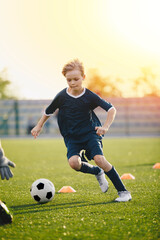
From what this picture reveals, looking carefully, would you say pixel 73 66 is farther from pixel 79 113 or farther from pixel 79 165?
pixel 79 165

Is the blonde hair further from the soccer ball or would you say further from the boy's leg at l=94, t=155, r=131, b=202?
the soccer ball

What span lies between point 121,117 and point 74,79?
882 inches

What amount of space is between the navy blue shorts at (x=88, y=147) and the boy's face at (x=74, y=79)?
0.67 m

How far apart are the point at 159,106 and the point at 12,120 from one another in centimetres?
1060

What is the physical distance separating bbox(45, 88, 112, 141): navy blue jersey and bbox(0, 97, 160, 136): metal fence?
21853 mm

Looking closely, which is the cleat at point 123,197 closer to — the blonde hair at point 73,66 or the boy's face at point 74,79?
the boy's face at point 74,79

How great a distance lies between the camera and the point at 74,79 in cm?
455

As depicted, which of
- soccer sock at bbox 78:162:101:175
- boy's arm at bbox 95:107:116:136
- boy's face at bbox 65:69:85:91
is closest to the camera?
boy's arm at bbox 95:107:116:136

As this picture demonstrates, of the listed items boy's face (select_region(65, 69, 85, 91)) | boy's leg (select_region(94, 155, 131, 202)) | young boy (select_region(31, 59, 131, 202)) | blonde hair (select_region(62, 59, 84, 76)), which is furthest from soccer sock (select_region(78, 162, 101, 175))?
blonde hair (select_region(62, 59, 84, 76))

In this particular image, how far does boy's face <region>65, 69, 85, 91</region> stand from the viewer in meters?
4.53

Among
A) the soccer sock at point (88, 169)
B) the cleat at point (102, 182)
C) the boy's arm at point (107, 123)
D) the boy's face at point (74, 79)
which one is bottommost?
the cleat at point (102, 182)

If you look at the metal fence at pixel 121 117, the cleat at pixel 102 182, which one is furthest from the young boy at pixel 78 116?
the metal fence at pixel 121 117

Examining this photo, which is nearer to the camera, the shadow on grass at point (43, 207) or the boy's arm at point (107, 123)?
the shadow on grass at point (43, 207)

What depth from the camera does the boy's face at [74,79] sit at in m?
4.53
